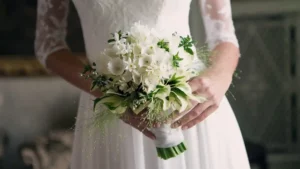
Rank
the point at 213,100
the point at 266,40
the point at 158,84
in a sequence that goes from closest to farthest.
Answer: the point at 158,84 → the point at 213,100 → the point at 266,40

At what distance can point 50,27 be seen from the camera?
1048 millimetres

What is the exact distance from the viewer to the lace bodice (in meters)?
0.92

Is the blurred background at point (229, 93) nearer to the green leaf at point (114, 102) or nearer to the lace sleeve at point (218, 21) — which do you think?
the lace sleeve at point (218, 21)

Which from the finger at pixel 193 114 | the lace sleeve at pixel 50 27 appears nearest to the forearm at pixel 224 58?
the finger at pixel 193 114

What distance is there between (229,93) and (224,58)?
84 cm

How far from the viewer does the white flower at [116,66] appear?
725 millimetres

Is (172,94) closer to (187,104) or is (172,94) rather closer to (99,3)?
(187,104)

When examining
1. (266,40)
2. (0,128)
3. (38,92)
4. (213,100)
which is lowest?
(0,128)

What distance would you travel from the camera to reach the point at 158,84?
2.37 ft

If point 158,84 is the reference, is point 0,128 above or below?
below

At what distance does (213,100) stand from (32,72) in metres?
1.52

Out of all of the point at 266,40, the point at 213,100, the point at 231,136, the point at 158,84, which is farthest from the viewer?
the point at 266,40

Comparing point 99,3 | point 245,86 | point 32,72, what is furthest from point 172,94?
point 245,86

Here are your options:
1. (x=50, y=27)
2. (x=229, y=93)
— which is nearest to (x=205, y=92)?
(x=50, y=27)
